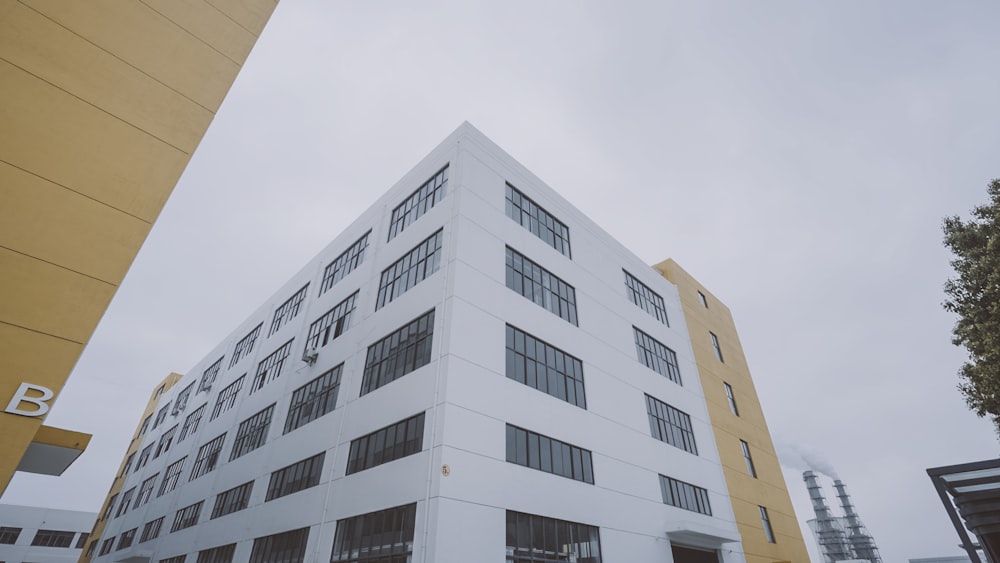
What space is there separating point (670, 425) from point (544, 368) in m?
11.4

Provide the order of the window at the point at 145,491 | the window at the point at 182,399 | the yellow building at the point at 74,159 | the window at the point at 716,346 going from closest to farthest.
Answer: the yellow building at the point at 74,159 < the window at the point at 716,346 < the window at the point at 145,491 < the window at the point at 182,399

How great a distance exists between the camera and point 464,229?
2067cm

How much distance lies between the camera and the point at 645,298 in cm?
3212

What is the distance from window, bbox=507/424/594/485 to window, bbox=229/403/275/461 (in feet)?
60.6

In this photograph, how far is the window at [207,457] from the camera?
34203mm

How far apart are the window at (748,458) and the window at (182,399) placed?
50.4 m

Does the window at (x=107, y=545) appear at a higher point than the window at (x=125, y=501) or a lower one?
lower

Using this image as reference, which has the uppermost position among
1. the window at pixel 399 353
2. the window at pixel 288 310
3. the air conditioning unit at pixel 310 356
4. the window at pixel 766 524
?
the window at pixel 288 310

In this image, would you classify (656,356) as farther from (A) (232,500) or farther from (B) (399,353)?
(A) (232,500)

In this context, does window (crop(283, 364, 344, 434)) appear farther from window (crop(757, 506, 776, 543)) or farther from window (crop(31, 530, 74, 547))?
window (crop(31, 530, 74, 547))

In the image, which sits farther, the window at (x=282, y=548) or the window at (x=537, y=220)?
the window at (x=537, y=220)

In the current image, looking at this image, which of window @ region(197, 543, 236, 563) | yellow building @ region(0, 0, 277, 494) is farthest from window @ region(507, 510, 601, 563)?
window @ region(197, 543, 236, 563)

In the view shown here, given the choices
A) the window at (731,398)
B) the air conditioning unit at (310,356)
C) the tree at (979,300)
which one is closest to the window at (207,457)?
the air conditioning unit at (310,356)

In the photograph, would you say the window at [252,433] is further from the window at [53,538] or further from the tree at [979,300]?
the window at [53,538]
